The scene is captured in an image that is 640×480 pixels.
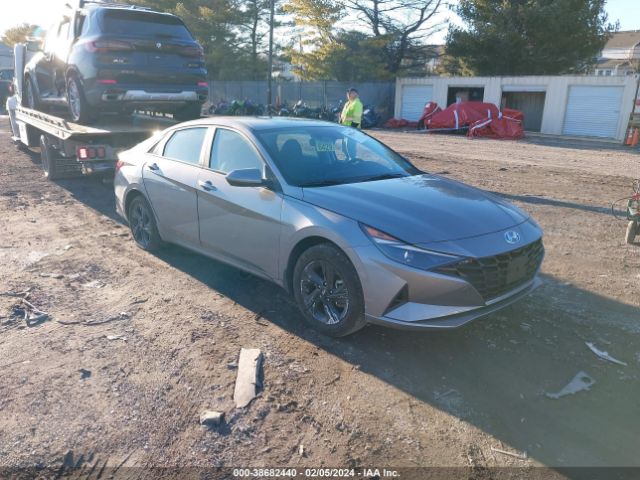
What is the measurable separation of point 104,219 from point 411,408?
5.96 meters

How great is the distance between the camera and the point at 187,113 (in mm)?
10117

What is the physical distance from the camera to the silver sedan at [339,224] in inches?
137

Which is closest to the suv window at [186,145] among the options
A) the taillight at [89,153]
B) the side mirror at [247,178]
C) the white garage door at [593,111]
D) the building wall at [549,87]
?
the side mirror at [247,178]

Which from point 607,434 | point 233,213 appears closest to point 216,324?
point 233,213

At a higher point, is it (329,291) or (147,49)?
(147,49)

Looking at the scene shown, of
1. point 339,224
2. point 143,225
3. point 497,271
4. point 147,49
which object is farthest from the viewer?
point 147,49

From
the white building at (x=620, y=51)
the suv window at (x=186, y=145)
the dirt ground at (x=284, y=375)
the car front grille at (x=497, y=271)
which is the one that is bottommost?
the dirt ground at (x=284, y=375)

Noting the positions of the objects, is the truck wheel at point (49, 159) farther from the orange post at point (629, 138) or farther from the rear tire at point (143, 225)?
the orange post at point (629, 138)

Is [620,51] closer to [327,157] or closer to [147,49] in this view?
[147,49]

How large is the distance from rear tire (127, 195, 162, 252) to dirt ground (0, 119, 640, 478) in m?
0.22

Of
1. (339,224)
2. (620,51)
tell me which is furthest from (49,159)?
(620,51)

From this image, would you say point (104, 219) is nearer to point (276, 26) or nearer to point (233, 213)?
point (233, 213)

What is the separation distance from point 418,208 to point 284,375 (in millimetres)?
1550

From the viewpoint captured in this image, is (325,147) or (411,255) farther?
(325,147)
